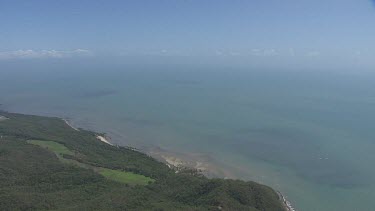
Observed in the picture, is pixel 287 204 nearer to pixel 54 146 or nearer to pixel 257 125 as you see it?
pixel 54 146


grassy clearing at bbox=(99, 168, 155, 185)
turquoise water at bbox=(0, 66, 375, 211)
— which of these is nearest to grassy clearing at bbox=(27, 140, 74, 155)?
grassy clearing at bbox=(99, 168, 155, 185)

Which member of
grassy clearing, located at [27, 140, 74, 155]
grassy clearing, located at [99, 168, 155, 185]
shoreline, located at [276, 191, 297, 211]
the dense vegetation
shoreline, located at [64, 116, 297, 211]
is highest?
the dense vegetation

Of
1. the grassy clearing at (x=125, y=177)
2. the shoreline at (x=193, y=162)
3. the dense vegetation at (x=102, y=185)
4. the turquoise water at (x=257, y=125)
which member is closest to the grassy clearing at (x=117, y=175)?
the grassy clearing at (x=125, y=177)

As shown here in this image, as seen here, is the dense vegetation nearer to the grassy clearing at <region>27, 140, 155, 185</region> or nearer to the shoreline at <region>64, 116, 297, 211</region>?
the grassy clearing at <region>27, 140, 155, 185</region>

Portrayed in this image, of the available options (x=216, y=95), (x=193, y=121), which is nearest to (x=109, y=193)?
(x=193, y=121)

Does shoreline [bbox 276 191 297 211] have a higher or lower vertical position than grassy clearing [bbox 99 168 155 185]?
lower

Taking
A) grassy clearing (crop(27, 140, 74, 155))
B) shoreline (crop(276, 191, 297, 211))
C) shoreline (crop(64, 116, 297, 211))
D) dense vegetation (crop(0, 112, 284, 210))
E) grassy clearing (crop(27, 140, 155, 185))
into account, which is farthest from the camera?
grassy clearing (crop(27, 140, 74, 155))

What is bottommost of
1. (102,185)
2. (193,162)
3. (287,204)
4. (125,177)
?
(193,162)

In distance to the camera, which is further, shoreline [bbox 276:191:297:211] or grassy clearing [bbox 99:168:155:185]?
grassy clearing [bbox 99:168:155:185]

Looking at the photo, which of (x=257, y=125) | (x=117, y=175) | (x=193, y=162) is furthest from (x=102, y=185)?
(x=257, y=125)
